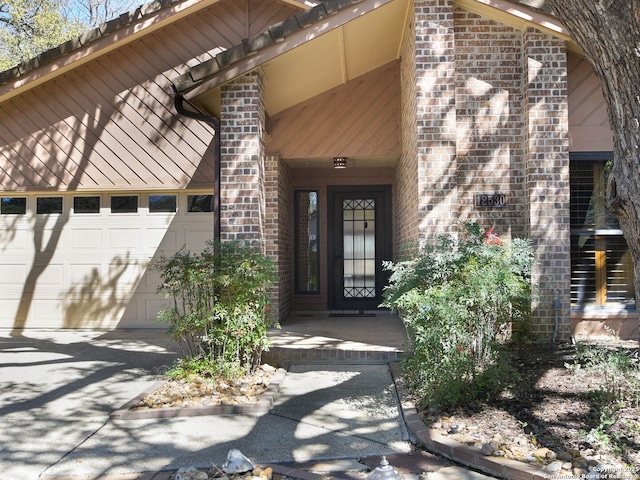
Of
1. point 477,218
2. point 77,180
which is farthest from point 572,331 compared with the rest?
point 77,180

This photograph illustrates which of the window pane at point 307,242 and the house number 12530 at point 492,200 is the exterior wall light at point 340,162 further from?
the house number 12530 at point 492,200

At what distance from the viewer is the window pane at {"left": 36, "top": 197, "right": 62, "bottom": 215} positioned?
27.7ft

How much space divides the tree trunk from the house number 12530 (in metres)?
3.76

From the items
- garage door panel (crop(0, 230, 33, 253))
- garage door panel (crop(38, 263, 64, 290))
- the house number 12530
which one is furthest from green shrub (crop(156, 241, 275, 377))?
garage door panel (crop(0, 230, 33, 253))

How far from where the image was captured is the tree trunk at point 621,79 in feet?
8.55

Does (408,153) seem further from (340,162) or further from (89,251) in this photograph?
(89,251)

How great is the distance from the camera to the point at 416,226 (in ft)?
20.3

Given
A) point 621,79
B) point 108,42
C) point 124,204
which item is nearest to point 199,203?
point 124,204

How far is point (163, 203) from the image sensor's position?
8.27 meters

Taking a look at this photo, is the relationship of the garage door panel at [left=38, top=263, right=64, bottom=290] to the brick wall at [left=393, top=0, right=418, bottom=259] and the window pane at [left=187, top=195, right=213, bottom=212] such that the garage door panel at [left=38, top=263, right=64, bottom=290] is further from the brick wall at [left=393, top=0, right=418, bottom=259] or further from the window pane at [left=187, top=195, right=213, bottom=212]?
the brick wall at [left=393, top=0, right=418, bottom=259]

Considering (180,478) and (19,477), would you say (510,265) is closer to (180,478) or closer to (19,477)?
(180,478)

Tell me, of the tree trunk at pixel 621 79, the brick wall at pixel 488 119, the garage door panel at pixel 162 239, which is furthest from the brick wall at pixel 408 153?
the garage door panel at pixel 162 239

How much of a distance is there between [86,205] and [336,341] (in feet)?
15.6

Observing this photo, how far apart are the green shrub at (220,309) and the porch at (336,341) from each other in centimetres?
61
